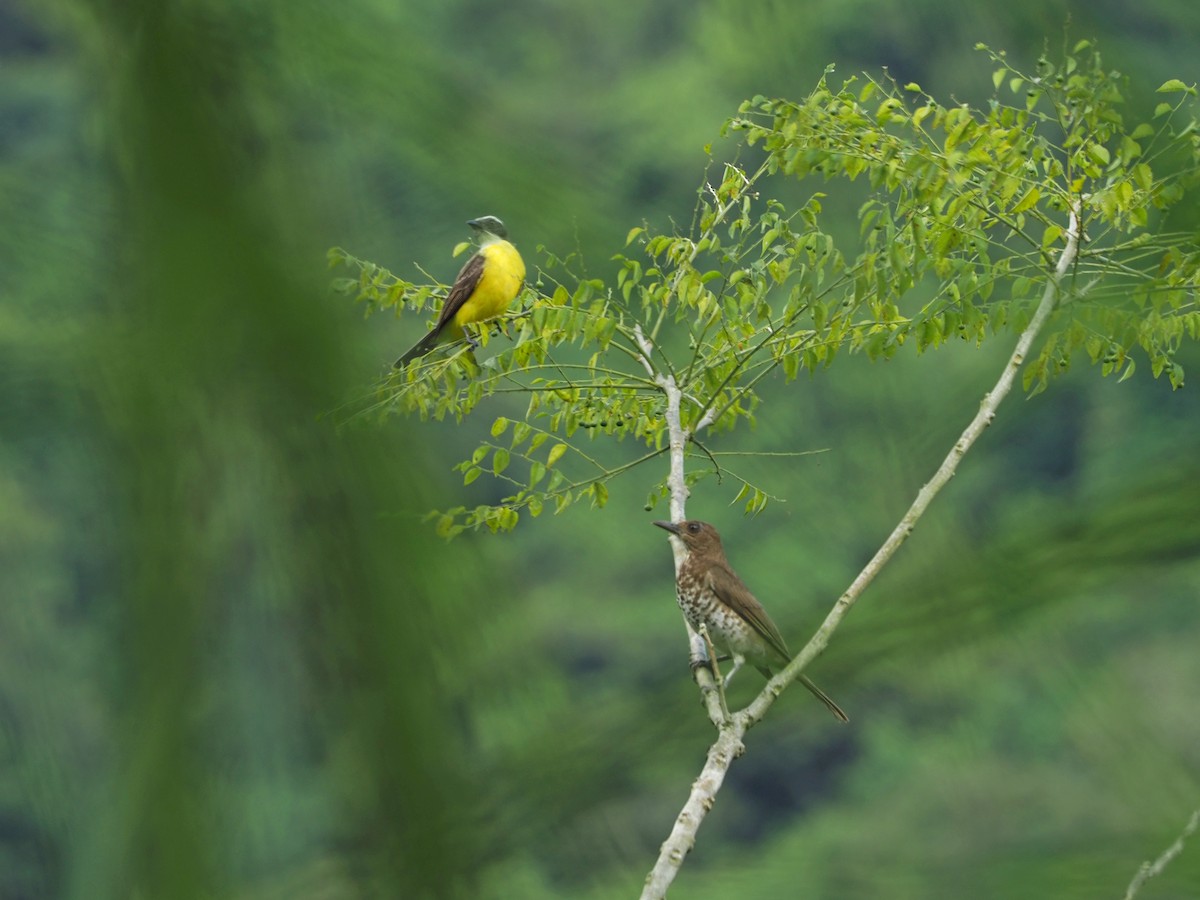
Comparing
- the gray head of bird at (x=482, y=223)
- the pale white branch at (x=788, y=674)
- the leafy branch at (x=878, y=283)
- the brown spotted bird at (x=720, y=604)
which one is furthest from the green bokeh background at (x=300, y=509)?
the brown spotted bird at (x=720, y=604)

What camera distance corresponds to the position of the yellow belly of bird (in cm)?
227

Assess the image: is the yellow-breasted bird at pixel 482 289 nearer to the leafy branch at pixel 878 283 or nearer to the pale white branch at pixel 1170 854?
the leafy branch at pixel 878 283

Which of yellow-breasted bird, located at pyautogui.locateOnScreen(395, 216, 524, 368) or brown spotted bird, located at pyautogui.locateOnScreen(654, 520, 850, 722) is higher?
yellow-breasted bird, located at pyautogui.locateOnScreen(395, 216, 524, 368)

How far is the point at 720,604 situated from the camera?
1.98m

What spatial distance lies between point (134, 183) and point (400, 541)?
0.20 feet

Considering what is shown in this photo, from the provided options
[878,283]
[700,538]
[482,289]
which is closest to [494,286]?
[482,289]

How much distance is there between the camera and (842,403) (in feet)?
2.94

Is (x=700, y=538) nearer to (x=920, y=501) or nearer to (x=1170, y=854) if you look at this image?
(x=920, y=501)

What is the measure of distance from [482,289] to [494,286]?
0.03 m

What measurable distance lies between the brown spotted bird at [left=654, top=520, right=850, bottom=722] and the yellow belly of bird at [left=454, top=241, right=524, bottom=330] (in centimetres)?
55

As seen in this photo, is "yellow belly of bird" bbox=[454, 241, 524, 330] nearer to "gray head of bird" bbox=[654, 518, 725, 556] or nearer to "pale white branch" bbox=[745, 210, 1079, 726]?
"gray head of bird" bbox=[654, 518, 725, 556]

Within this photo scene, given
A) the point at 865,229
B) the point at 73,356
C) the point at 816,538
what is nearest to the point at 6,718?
the point at 73,356

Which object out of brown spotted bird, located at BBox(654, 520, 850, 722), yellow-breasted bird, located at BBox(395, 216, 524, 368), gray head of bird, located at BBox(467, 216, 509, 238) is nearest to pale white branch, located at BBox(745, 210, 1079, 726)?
gray head of bird, located at BBox(467, 216, 509, 238)

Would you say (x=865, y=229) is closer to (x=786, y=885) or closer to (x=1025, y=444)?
(x=1025, y=444)
